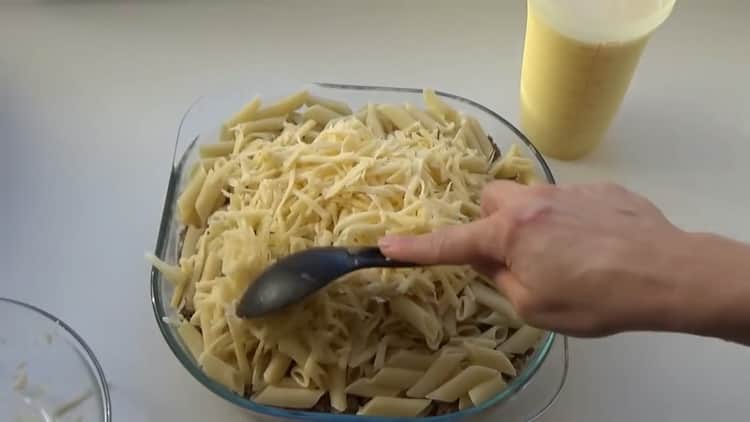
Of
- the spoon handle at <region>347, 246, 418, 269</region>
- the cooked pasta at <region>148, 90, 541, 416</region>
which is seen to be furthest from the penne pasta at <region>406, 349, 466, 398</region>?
the spoon handle at <region>347, 246, 418, 269</region>

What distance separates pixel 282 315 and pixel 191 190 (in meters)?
→ 0.20

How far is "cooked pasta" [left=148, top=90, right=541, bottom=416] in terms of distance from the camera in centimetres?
85

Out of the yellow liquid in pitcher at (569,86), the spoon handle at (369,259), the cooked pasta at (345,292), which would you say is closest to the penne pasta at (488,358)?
the cooked pasta at (345,292)

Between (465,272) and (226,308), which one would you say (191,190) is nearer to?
(226,308)

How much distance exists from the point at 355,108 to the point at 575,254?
→ 1.62ft

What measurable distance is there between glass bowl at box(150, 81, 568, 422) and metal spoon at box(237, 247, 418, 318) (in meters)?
0.09

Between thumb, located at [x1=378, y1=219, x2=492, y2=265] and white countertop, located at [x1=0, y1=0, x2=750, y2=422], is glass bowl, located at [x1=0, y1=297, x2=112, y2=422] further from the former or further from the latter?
thumb, located at [x1=378, y1=219, x2=492, y2=265]

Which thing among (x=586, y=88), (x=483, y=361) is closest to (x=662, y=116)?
(x=586, y=88)

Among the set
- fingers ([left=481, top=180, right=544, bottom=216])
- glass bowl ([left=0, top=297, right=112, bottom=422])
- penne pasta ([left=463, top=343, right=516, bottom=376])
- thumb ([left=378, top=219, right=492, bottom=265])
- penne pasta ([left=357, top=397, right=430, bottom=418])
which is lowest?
glass bowl ([left=0, top=297, right=112, bottom=422])

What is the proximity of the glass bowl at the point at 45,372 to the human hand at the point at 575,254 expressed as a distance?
0.39m

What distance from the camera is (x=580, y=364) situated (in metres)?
0.98

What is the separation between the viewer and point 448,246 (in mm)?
712

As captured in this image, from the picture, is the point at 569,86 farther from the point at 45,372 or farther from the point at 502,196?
the point at 45,372

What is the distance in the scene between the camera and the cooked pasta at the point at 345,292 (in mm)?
846
